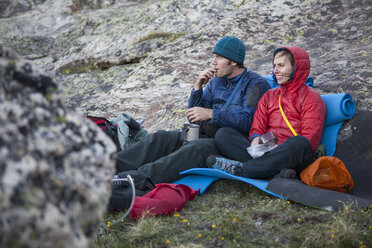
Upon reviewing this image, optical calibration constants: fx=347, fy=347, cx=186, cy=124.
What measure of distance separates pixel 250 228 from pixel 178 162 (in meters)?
1.56

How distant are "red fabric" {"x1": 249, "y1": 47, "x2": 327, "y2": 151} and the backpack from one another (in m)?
1.78

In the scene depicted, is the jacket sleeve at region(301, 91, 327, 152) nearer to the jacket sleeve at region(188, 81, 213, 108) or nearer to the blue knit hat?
the blue knit hat

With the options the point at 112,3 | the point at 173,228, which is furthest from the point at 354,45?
the point at 112,3

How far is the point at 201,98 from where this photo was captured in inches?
202

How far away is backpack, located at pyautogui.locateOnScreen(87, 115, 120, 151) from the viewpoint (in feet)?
14.7

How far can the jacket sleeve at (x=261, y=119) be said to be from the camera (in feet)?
14.5

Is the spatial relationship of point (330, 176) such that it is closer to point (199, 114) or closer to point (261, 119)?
point (261, 119)

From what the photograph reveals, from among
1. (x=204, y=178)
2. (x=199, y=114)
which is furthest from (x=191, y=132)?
(x=204, y=178)

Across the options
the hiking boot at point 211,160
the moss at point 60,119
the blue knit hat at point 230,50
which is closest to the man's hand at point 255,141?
the hiking boot at point 211,160

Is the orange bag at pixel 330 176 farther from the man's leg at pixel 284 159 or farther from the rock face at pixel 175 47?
the rock face at pixel 175 47

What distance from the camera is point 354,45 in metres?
6.23

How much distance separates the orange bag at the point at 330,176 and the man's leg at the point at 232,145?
859 mm

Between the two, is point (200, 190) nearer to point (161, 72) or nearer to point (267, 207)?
point (267, 207)

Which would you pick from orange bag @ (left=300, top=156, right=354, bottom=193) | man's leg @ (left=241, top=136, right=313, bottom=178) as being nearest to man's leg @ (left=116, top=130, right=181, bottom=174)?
man's leg @ (left=241, top=136, right=313, bottom=178)
